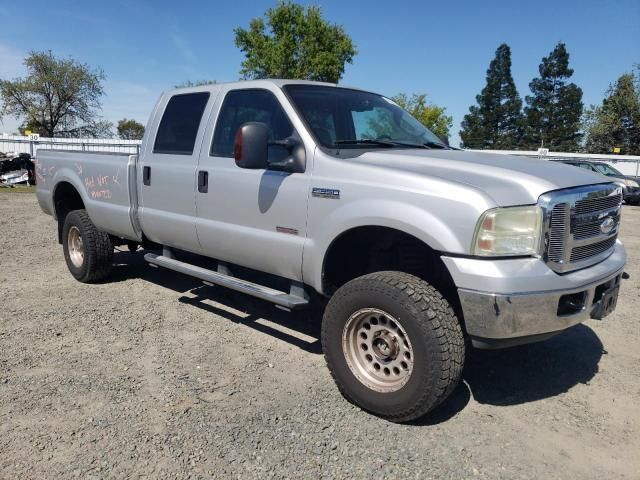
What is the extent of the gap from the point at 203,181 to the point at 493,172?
2.36 metres

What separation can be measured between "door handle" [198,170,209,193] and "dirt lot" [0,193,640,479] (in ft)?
4.17

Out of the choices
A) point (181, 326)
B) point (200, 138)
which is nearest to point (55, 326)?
point (181, 326)

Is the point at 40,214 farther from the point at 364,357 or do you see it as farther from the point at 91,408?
the point at 364,357

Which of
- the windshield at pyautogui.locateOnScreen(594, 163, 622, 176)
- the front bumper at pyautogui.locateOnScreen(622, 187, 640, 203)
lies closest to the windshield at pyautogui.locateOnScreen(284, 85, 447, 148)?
the windshield at pyautogui.locateOnScreen(594, 163, 622, 176)

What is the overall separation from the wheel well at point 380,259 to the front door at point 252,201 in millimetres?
253

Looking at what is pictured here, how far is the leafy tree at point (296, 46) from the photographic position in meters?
36.7

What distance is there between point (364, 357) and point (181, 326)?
2.09 metres

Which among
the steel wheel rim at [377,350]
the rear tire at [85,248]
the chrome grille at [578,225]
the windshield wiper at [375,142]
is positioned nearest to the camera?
the chrome grille at [578,225]

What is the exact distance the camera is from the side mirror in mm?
3438

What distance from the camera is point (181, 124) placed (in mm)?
4773

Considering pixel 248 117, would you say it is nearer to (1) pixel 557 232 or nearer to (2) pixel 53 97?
(1) pixel 557 232

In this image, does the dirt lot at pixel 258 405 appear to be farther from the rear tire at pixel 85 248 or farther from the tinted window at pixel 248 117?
the tinted window at pixel 248 117

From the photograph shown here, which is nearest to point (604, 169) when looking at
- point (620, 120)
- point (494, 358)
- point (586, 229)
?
point (494, 358)

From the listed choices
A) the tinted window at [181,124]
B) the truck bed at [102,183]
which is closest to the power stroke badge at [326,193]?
the tinted window at [181,124]
